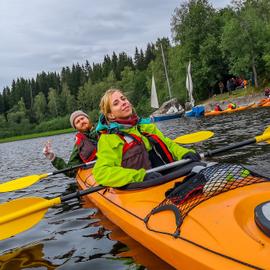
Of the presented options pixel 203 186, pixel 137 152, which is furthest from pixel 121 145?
pixel 203 186

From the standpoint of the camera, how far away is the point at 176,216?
3277 millimetres

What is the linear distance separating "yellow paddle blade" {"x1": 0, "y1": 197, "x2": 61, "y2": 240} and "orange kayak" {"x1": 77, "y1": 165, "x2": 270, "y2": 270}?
3.20 feet

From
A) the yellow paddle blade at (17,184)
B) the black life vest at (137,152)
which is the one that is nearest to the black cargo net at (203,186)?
the black life vest at (137,152)

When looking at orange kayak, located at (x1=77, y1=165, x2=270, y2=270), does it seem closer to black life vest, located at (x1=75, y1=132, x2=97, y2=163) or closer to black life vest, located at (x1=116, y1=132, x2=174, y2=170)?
black life vest, located at (x1=116, y1=132, x2=174, y2=170)

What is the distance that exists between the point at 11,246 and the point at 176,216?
263cm

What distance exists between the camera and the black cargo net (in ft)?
11.2

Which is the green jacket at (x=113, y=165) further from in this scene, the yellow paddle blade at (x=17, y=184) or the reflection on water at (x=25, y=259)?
the yellow paddle blade at (x=17, y=184)

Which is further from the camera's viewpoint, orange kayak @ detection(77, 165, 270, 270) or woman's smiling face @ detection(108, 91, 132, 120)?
woman's smiling face @ detection(108, 91, 132, 120)

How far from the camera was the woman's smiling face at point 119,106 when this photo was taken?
4.48 metres

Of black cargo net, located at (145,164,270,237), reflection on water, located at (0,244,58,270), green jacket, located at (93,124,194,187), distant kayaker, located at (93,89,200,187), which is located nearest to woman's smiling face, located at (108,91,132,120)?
distant kayaker, located at (93,89,200,187)

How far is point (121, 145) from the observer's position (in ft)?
14.8

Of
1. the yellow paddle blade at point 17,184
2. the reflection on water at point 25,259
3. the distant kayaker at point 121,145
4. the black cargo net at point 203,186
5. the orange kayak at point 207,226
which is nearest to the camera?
the orange kayak at point 207,226

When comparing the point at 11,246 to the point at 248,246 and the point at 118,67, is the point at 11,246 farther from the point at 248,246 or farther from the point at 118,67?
→ the point at 118,67

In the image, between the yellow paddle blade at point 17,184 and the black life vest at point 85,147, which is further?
the black life vest at point 85,147
